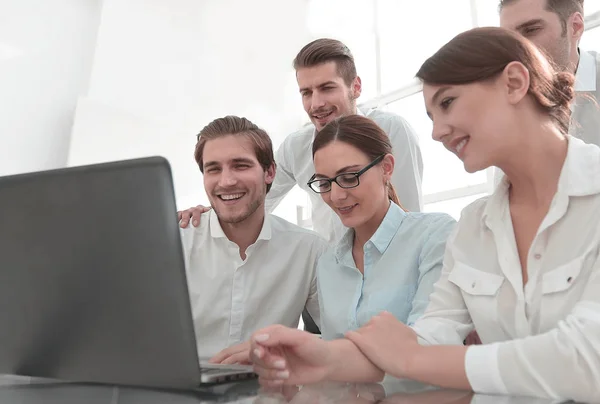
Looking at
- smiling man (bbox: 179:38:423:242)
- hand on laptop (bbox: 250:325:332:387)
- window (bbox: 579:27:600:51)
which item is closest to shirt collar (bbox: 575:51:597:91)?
smiling man (bbox: 179:38:423:242)

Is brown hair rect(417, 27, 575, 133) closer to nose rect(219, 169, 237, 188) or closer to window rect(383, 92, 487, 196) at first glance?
nose rect(219, 169, 237, 188)

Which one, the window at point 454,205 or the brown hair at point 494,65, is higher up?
the window at point 454,205

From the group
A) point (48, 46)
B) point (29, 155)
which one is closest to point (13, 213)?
point (29, 155)

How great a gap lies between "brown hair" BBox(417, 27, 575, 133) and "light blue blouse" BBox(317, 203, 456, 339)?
0.47 m

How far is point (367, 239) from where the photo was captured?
5.02ft

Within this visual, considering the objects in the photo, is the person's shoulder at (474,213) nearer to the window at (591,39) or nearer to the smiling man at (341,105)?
Answer: the smiling man at (341,105)

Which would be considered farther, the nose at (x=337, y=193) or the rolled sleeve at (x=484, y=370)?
the nose at (x=337, y=193)

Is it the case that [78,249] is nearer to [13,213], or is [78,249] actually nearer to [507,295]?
[13,213]

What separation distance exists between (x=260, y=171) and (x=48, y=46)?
300 centimetres

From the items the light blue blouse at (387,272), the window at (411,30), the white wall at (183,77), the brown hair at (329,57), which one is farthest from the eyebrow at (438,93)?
the white wall at (183,77)

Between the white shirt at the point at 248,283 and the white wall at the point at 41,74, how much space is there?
255 centimetres

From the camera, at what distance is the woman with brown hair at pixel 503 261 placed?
766mm

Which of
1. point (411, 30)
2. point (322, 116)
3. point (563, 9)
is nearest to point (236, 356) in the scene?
point (322, 116)

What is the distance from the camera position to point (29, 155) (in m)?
3.78
